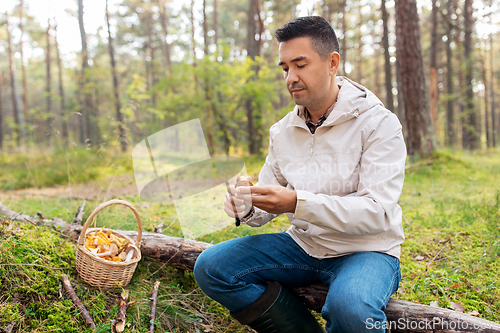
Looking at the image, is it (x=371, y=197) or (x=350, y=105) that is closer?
(x=371, y=197)

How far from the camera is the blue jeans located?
1403mm

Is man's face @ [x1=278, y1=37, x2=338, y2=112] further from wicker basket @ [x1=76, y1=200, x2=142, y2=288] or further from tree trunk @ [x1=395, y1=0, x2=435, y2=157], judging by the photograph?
tree trunk @ [x1=395, y1=0, x2=435, y2=157]

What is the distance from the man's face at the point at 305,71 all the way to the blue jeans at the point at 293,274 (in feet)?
2.96

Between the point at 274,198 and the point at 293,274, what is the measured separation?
616 mm

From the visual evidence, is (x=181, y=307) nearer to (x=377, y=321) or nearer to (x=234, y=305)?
(x=234, y=305)

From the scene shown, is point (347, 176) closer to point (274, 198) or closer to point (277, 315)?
point (274, 198)

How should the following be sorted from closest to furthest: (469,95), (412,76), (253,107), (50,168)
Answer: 1. (412,76)
2. (50,168)
3. (253,107)
4. (469,95)

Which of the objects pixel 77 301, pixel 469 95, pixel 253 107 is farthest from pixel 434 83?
pixel 77 301

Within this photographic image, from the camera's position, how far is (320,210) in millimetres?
1484

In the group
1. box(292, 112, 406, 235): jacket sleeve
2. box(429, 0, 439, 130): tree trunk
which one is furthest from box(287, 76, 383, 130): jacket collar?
box(429, 0, 439, 130): tree trunk

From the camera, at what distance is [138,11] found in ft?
63.2

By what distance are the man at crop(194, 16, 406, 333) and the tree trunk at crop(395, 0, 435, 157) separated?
4919 millimetres

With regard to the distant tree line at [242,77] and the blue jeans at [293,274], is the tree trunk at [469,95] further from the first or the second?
the blue jeans at [293,274]

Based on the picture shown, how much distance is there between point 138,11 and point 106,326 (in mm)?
21299
